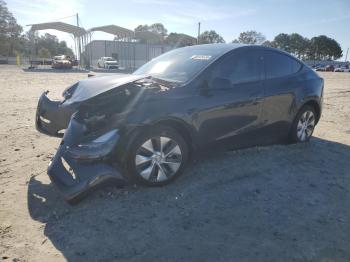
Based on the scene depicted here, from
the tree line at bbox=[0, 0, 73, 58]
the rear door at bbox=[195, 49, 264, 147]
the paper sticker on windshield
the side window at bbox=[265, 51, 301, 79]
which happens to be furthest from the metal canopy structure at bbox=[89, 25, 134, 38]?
the rear door at bbox=[195, 49, 264, 147]

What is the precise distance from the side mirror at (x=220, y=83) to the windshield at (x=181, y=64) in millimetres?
283

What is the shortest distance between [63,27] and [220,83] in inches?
1937

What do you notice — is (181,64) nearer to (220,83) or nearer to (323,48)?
(220,83)

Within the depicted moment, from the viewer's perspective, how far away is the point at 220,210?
362 centimetres

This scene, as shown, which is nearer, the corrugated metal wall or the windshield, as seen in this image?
the windshield

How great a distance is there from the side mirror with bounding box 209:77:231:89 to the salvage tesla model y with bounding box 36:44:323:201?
0.01 metres

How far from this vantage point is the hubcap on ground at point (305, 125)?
5848 mm

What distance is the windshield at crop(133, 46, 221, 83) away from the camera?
458 cm

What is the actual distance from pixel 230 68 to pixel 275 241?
253 centimetres

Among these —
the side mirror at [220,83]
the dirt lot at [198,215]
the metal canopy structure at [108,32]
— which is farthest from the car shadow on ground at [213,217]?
the metal canopy structure at [108,32]

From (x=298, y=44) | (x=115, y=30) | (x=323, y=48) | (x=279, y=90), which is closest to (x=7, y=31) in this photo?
(x=115, y=30)

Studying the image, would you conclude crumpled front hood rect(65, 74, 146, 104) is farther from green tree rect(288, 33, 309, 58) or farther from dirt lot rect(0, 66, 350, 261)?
green tree rect(288, 33, 309, 58)

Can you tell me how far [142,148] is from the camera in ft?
12.8

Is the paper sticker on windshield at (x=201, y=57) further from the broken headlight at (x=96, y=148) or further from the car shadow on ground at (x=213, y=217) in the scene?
the broken headlight at (x=96, y=148)
